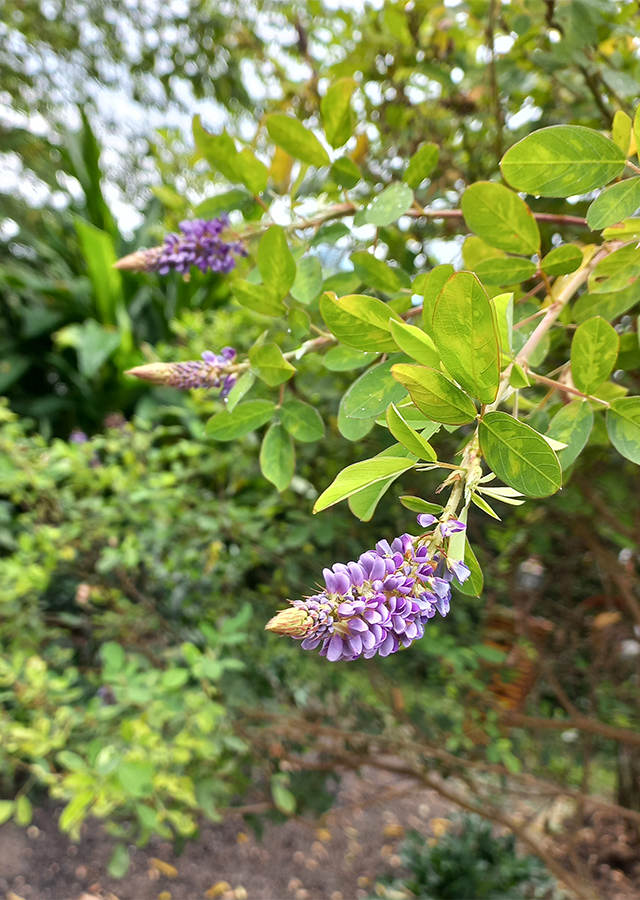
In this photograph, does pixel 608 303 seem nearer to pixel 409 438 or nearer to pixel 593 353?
pixel 593 353

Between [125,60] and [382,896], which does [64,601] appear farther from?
[125,60]

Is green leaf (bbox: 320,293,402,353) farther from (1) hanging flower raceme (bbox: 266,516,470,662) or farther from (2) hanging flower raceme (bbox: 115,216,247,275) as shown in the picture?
(2) hanging flower raceme (bbox: 115,216,247,275)

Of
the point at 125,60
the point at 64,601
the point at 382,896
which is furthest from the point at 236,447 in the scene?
the point at 125,60

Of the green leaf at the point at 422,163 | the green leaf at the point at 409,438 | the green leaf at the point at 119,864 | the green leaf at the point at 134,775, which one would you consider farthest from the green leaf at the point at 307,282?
the green leaf at the point at 119,864

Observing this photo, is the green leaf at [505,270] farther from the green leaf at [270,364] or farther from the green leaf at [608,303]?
the green leaf at [270,364]

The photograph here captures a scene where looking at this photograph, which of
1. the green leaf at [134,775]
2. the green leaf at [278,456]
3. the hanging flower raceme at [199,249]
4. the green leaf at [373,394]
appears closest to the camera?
the green leaf at [373,394]

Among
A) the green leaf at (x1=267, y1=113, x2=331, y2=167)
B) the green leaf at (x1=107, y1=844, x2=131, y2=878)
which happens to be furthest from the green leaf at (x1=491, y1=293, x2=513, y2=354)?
the green leaf at (x1=107, y1=844, x2=131, y2=878)
